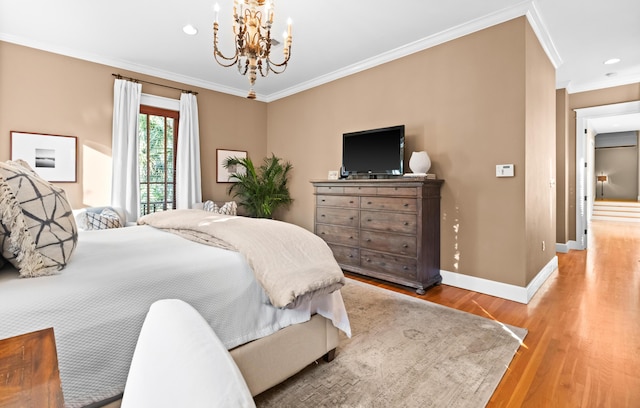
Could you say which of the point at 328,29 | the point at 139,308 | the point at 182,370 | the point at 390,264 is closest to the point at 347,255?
the point at 390,264

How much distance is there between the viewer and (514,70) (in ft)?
9.82

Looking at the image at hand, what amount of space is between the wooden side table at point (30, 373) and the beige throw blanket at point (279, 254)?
851 mm

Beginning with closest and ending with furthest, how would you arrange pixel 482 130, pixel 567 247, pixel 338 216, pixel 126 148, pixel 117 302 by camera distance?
1. pixel 117 302
2. pixel 482 130
3. pixel 338 216
4. pixel 126 148
5. pixel 567 247

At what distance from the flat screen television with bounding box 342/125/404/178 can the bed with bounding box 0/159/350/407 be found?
224 centimetres

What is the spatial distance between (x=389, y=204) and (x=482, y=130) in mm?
1210

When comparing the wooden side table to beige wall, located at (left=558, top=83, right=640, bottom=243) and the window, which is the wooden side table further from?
beige wall, located at (left=558, top=83, right=640, bottom=243)

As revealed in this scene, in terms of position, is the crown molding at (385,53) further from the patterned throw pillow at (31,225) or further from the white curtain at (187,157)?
the patterned throw pillow at (31,225)

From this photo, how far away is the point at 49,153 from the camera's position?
372 cm

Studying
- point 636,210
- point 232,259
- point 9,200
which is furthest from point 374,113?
point 636,210

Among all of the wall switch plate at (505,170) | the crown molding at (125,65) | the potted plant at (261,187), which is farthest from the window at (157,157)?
the wall switch plate at (505,170)

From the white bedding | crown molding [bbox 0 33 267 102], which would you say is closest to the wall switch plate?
the white bedding

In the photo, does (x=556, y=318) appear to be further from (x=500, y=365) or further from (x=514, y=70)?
(x=514, y=70)

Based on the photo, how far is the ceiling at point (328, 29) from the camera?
293 centimetres

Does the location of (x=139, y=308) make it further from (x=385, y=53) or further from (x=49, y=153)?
(x=385, y=53)
